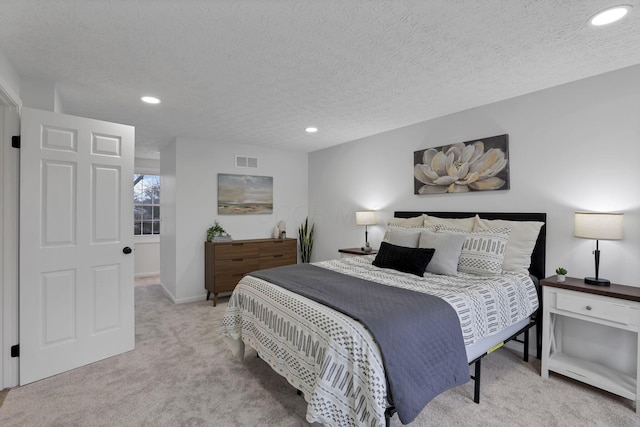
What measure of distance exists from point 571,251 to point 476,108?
1.65 metres

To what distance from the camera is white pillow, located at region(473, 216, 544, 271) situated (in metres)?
2.66

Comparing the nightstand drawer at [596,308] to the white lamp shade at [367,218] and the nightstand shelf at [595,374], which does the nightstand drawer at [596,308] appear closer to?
the nightstand shelf at [595,374]

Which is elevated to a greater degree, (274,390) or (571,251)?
(571,251)

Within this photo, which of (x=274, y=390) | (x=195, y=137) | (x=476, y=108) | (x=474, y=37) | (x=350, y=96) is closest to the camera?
(x=474, y=37)

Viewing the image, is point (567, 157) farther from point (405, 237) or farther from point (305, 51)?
point (305, 51)

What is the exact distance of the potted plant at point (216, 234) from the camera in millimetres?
4539

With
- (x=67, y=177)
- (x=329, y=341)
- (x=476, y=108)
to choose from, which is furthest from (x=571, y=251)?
(x=67, y=177)

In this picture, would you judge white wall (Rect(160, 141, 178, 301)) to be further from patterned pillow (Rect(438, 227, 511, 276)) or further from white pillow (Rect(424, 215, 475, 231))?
patterned pillow (Rect(438, 227, 511, 276))

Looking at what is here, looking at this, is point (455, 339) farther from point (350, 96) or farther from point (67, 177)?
point (67, 177)

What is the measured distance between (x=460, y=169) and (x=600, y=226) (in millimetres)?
1377

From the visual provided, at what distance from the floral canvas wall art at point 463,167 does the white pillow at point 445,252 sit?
31.4 inches

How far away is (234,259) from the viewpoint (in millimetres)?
4430

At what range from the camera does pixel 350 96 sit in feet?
9.62

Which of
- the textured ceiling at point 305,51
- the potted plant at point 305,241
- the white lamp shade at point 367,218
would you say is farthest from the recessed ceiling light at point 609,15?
the potted plant at point 305,241
